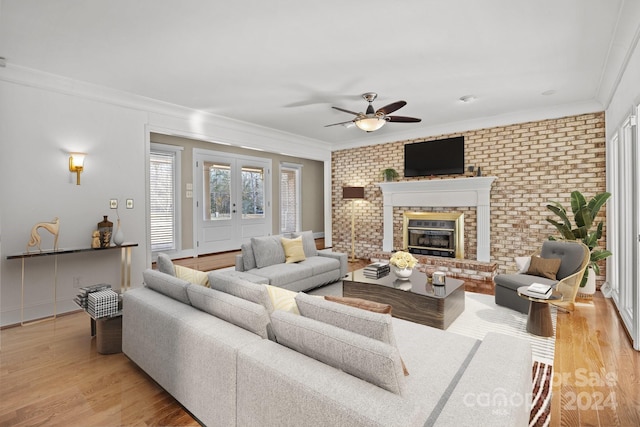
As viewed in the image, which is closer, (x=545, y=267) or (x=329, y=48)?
(x=329, y=48)

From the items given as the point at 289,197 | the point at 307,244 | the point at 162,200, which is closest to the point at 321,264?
the point at 307,244

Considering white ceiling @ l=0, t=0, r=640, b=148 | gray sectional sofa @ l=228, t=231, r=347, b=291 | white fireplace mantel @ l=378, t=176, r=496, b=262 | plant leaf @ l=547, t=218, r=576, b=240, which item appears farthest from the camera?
white fireplace mantel @ l=378, t=176, r=496, b=262

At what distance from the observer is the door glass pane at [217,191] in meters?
7.27

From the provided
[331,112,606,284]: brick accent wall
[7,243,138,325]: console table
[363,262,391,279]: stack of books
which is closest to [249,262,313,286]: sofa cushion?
[363,262,391,279]: stack of books

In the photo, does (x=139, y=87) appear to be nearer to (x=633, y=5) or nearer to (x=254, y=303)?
(x=254, y=303)

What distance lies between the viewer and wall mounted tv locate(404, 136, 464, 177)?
19.5 ft

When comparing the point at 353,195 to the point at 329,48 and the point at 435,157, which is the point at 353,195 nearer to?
the point at 435,157

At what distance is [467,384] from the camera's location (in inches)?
54.6

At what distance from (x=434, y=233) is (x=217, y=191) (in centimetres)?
481

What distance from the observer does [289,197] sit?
913 centimetres

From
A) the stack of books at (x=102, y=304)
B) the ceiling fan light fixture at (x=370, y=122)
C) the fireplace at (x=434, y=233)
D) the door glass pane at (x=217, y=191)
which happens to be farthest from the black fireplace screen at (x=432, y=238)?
the stack of books at (x=102, y=304)

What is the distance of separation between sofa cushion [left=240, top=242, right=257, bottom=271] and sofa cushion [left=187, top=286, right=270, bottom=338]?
2.24 m

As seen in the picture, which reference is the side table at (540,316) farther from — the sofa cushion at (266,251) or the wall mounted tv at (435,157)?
the wall mounted tv at (435,157)

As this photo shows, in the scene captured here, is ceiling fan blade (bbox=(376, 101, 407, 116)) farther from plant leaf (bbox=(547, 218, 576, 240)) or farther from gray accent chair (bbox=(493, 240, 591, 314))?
plant leaf (bbox=(547, 218, 576, 240))
